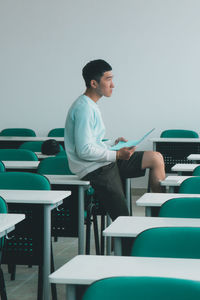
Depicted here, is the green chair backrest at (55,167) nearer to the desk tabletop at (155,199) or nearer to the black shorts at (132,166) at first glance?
the black shorts at (132,166)

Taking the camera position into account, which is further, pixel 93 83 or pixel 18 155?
pixel 18 155

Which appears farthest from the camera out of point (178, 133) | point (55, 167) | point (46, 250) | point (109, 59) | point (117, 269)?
point (109, 59)

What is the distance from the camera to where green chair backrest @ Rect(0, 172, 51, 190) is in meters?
3.29

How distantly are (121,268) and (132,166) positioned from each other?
2.13 metres

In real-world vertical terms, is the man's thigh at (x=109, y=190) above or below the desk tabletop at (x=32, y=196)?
below

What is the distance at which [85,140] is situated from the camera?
139 inches

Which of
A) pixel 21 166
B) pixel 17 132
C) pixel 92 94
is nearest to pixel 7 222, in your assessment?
pixel 92 94

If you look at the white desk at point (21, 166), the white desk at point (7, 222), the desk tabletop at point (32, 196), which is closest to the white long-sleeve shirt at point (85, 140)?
the desk tabletop at point (32, 196)

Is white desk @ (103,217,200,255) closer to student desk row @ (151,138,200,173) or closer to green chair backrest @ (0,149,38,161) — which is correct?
green chair backrest @ (0,149,38,161)

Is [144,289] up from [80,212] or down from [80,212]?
up

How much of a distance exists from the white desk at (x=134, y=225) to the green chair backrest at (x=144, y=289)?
72 cm

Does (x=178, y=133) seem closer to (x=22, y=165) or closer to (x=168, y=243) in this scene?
(x=22, y=165)

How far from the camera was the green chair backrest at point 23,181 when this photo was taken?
3.29 metres

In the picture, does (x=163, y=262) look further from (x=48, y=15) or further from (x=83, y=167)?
(x=48, y=15)
